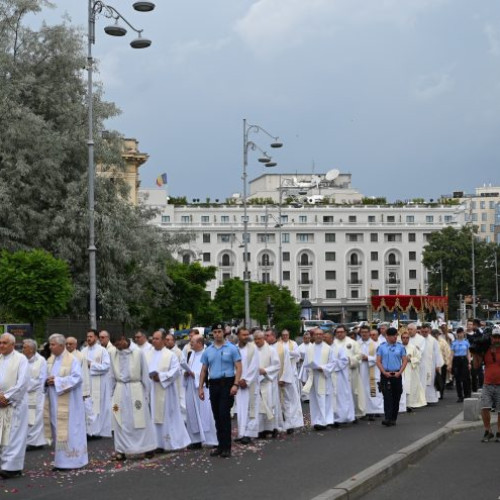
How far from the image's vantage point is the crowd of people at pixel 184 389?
13.4m

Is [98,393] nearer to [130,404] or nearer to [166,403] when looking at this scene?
[166,403]

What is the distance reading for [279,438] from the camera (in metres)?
17.3

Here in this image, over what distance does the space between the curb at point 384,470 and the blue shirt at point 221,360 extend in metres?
2.57

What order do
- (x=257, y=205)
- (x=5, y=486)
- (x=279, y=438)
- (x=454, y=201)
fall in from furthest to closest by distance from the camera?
(x=454, y=201) → (x=257, y=205) → (x=279, y=438) → (x=5, y=486)

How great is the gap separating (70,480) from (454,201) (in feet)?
404

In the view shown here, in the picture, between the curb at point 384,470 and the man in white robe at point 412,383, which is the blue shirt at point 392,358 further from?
the man in white robe at point 412,383

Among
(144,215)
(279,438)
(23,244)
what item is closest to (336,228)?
(144,215)

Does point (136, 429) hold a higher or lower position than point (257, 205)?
lower

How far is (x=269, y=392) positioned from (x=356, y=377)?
462cm

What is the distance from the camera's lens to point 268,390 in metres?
17.5

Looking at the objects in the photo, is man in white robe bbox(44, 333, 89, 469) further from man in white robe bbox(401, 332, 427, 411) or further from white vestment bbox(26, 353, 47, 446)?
man in white robe bbox(401, 332, 427, 411)

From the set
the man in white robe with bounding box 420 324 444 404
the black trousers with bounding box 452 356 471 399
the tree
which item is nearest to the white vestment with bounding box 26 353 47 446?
the man in white robe with bounding box 420 324 444 404

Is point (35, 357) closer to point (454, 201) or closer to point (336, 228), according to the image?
point (336, 228)

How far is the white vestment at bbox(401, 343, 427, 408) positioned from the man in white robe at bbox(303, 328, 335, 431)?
4731 mm
